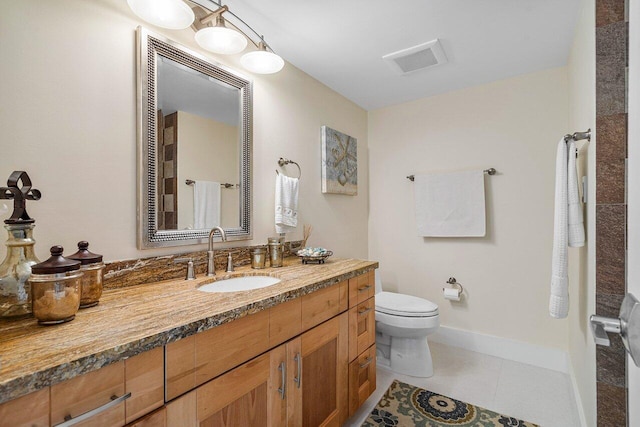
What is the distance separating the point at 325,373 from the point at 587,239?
1422mm

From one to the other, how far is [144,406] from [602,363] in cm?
118

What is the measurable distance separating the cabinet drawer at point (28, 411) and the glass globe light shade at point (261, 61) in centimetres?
158

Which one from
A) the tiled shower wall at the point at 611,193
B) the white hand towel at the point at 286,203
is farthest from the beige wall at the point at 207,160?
the tiled shower wall at the point at 611,193

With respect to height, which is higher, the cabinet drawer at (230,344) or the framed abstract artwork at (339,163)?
the framed abstract artwork at (339,163)

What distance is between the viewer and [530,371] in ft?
7.43

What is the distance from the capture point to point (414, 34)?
6.04 ft

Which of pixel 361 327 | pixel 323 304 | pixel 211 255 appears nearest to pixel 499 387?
pixel 361 327

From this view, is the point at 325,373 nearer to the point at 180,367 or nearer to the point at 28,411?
the point at 180,367

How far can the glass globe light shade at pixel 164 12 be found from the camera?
3.96 feet

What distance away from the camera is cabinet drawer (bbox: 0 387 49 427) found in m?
0.56

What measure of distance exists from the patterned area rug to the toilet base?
0.21 metres

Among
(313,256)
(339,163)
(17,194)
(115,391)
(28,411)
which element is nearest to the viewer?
(28,411)

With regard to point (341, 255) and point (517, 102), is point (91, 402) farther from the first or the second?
point (517, 102)

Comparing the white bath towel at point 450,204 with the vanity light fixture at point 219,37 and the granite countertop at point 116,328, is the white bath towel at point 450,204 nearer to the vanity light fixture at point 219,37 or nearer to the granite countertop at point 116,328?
the granite countertop at point 116,328
